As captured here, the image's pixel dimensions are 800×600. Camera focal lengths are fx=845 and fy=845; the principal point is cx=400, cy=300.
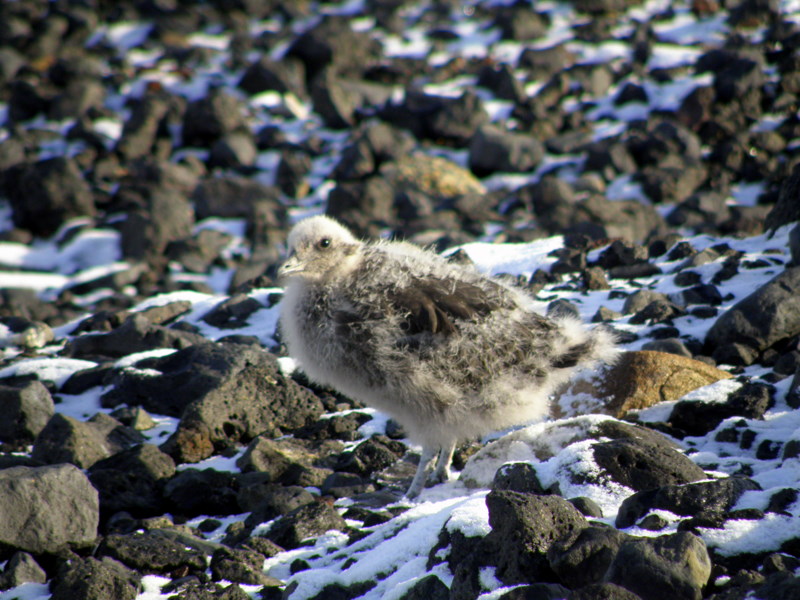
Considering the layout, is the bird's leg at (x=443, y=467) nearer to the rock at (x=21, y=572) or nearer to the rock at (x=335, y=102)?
the rock at (x=21, y=572)

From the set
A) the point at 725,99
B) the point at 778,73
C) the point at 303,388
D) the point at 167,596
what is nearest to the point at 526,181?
the point at 725,99

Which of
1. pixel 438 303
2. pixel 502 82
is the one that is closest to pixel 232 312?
pixel 438 303

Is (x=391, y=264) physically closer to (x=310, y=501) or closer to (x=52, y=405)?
(x=310, y=501)

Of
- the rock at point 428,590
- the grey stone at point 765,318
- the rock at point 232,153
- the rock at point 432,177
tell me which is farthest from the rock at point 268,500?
the rock at point 232,153

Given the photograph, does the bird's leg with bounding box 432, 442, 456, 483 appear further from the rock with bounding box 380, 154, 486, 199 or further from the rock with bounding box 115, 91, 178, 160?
the rock with bounding box 115, 91, 178, 160

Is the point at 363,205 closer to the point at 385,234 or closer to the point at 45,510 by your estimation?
the point at 385,234

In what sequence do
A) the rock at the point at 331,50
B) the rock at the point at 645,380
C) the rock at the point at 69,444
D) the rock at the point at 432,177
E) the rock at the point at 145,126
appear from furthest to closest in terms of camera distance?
the rock at the point at 331,50
the rock at the point at 145,126
the rock at the point at 432,177
the rock at the point at 645,380
the rock at the point at 69,444

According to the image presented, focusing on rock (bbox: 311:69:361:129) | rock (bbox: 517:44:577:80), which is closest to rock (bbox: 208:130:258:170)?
rock (bbox: 311:69:361:129)
